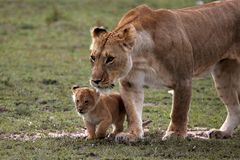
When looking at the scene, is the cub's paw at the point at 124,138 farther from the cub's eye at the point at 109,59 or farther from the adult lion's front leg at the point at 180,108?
the cub's eye at the point at 109,59

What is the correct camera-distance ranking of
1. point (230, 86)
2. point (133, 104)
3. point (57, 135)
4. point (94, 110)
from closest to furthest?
point (94, 110) → point (133, 104) → point (57, 135) → point (230, 86)

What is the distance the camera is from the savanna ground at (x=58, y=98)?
7621 mm

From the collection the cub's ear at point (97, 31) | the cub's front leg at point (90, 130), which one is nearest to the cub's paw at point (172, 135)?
the cub's front leg at point (90, 130)

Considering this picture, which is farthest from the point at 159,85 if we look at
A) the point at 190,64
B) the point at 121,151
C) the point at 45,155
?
the point at 45,155

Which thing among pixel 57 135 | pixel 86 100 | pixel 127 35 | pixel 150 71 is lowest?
pixel 57 135

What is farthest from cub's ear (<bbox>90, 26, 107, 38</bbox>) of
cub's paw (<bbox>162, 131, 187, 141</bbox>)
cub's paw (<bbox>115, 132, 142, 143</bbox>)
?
cub's paw (<bbox>162, 131, 187, 141</bbox>)

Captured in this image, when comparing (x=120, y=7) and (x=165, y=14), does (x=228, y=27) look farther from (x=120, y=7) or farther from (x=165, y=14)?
(x=120, y=7)

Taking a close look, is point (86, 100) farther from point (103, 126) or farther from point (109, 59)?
point (109, 59)

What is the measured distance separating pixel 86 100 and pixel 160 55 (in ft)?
2.74

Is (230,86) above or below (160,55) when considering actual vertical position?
below

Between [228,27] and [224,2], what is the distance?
42cm

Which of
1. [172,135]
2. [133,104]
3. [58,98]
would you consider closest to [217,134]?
[172,135]

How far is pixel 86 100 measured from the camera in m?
7.95

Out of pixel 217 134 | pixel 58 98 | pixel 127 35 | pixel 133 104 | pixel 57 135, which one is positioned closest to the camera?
pixel 127 35
